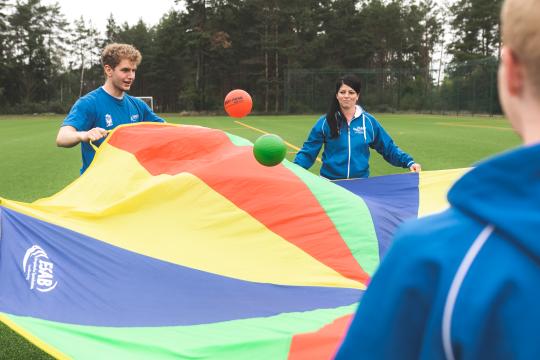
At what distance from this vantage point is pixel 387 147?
475 centimetres

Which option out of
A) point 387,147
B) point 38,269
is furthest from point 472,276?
point 387,147

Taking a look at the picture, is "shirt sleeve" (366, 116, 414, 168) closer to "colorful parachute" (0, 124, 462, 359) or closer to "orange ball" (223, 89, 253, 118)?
"colorful parachute" (0, 124, 462, 359)

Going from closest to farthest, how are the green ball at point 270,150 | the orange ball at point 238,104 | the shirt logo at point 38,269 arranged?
the shirt logo at point 38,269, the green ball at point 270,150, the orange ball at point 238,104

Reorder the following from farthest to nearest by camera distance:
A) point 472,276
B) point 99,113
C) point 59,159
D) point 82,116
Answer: point 59,159 → point 99,113 → point 82,116 → point 472,276

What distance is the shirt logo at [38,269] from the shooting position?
9.46ft

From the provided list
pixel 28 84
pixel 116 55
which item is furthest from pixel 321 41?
pixel 116 55

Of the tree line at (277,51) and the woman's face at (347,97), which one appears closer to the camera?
the woman's face at (347,97)

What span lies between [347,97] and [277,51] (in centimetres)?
4197

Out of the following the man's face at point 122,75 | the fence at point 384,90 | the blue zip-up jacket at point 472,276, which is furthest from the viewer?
the fence at point 384,90

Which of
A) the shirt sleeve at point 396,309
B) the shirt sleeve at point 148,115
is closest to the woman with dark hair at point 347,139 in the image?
the shirt sleeve at point 148,115

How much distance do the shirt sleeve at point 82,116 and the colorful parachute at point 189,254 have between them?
0.31m

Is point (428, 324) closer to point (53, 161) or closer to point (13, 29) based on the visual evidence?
point (53, 161)

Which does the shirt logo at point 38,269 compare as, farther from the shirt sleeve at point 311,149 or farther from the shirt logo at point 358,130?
the shirt logo at point 358,130

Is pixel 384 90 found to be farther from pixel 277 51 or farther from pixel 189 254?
pixel 189 254
